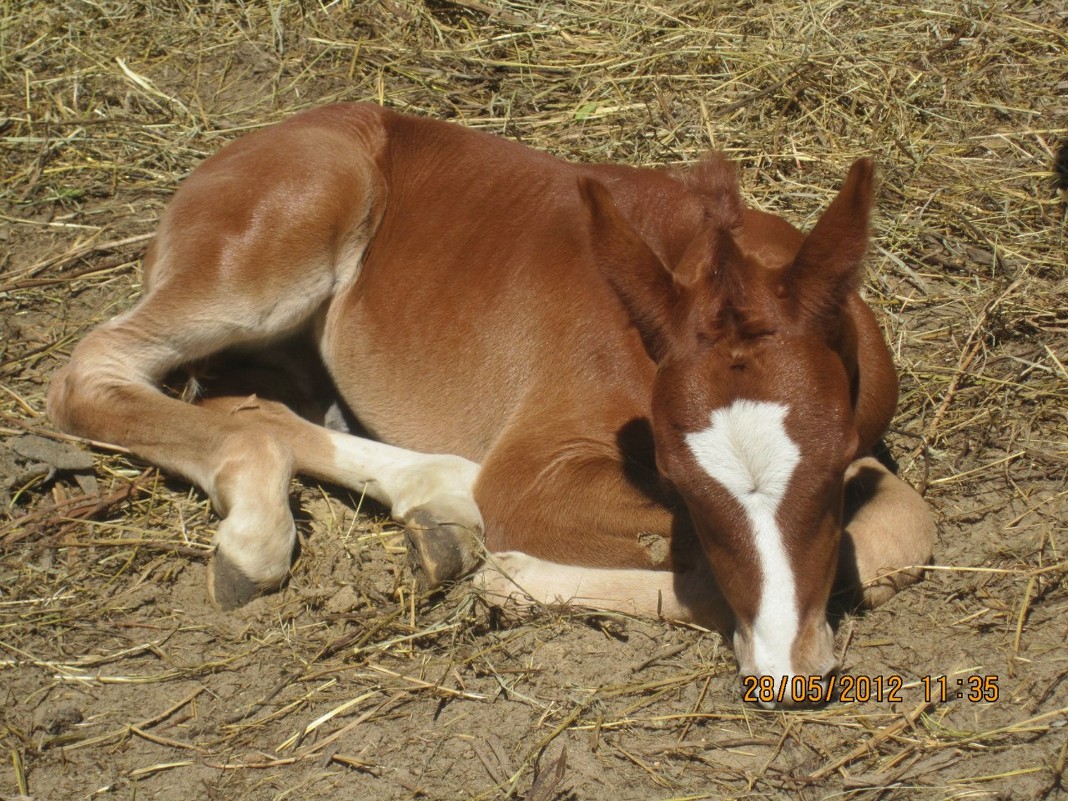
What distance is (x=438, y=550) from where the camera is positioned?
381cm

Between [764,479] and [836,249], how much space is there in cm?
66

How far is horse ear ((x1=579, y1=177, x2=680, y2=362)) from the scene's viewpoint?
3.19m

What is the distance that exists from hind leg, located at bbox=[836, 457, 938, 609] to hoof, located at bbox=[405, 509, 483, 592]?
1196mm

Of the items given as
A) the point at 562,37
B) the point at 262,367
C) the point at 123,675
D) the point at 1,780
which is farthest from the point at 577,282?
the point at 562,37

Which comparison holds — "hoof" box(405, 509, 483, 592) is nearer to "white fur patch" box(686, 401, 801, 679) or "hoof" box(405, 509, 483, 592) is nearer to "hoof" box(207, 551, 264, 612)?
"hoof" box(207, 551, 264, 612)

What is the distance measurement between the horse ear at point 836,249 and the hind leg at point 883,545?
0.92 metres

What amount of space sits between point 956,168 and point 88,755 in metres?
4.39

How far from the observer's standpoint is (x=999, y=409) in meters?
4.38

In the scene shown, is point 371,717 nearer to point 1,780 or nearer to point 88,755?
point 88,755

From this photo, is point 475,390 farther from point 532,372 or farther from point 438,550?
point 438,550
